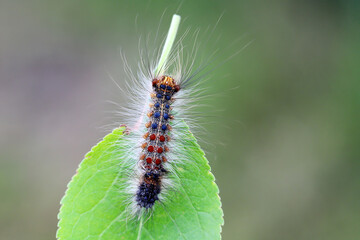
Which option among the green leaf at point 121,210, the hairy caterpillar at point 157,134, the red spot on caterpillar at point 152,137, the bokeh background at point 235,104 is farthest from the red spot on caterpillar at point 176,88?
the bokeh background at point 235,104

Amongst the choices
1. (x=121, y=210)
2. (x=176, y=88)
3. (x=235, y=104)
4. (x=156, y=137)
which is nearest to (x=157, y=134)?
(x=156, y=137)

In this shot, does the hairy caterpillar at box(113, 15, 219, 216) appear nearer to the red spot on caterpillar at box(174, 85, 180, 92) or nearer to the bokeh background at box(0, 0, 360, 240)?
the red spot on caterpillar at box(174, 85, 180, 92)

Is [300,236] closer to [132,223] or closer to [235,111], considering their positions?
[235,111]

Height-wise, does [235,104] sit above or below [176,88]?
above

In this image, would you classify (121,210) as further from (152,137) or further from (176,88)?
(176,88)

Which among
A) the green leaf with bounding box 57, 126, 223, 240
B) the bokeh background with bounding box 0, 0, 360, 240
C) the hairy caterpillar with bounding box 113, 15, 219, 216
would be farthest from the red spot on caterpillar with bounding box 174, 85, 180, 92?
the bokeh background with bounding box 0, 0, 360, 240
